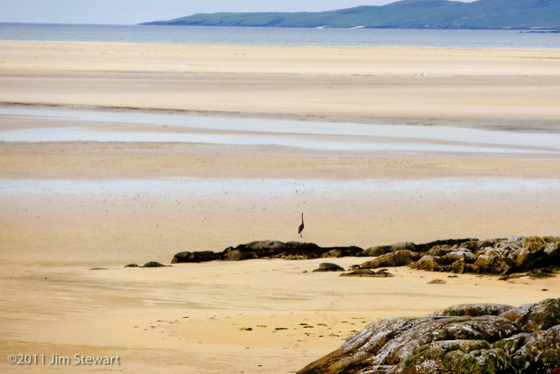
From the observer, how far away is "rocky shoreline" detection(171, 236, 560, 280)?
10109 mm

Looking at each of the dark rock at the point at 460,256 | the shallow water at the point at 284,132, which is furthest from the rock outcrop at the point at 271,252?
the shallow water at the point at 284,132

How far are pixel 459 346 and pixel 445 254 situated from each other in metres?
6.53

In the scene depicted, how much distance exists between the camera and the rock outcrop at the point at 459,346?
13.9 ft

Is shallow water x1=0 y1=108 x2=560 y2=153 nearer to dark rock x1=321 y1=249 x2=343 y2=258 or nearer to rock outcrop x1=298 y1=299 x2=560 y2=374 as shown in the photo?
dark rock x1=321 y1=249 x2=343 y2=258

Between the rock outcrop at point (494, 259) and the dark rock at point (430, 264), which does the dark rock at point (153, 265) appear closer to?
the rock outcrop at point (494, 259)

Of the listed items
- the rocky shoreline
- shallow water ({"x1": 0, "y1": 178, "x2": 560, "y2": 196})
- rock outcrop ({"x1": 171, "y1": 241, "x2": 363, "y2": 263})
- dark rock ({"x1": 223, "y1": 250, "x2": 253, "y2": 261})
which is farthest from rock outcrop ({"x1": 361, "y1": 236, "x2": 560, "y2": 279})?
shallow water ({"x1": 0, "y1": 178, "x2": 560, "y2": 196})

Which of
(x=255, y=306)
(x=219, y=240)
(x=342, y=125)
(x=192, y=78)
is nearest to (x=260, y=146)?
(x=342, y=125)

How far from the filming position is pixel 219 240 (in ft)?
42.5

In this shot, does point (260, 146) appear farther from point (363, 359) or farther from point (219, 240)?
point (363, 359)

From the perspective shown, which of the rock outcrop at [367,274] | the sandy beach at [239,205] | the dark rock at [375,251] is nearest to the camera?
the sandy beach at [239,205]

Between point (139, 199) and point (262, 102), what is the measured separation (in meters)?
18.4

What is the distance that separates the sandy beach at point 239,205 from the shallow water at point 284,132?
12cm

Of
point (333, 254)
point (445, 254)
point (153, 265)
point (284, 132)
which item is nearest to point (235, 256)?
point (153, 265)

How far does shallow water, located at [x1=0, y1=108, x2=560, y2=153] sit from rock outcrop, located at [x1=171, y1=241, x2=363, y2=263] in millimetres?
9784
